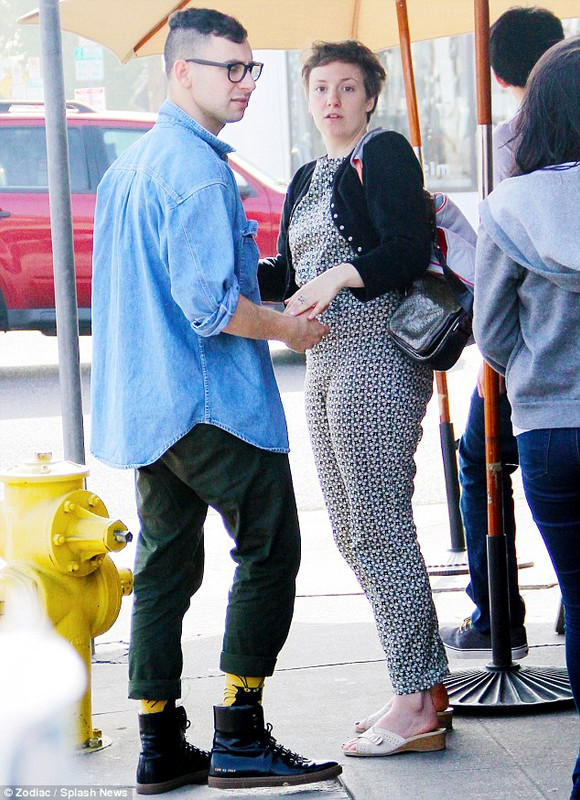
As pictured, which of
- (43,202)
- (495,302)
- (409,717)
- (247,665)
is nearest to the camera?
(495,302)

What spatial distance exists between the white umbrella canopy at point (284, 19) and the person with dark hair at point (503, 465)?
734 millimetres

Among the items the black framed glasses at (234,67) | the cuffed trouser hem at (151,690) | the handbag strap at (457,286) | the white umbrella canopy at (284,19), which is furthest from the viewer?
the white umbrella canopy at (284,19)

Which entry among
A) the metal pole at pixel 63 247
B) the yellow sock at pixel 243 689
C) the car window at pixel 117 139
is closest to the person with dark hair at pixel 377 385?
the yellow sock at pixel 243 689

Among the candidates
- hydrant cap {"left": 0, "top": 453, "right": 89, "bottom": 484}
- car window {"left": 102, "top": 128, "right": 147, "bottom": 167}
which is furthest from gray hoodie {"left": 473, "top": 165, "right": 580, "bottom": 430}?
car window {"left": 102, "top": 128, "right": 147, "bottom": 167}

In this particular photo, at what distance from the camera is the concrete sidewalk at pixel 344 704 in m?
3.12

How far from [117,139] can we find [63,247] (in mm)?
7636

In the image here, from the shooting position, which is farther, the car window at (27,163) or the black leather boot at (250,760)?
the car window at (27,163)

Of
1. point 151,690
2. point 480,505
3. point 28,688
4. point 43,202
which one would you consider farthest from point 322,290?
point 43,202

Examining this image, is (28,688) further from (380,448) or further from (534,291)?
(534,291)

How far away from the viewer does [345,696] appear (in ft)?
12.6

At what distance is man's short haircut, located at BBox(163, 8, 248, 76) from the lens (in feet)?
9.89

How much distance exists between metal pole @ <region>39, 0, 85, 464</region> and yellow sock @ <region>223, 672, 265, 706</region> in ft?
3.95

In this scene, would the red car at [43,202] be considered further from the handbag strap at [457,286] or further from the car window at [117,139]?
the handbag strap at [457,286]

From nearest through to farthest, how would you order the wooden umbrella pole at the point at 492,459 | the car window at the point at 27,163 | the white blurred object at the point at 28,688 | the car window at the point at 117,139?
the white blurred object at the point at 28,688
the wooden umbrella pole at the point at 492,459
the car window at the point at 27,163
the car window at the point at 117,139
